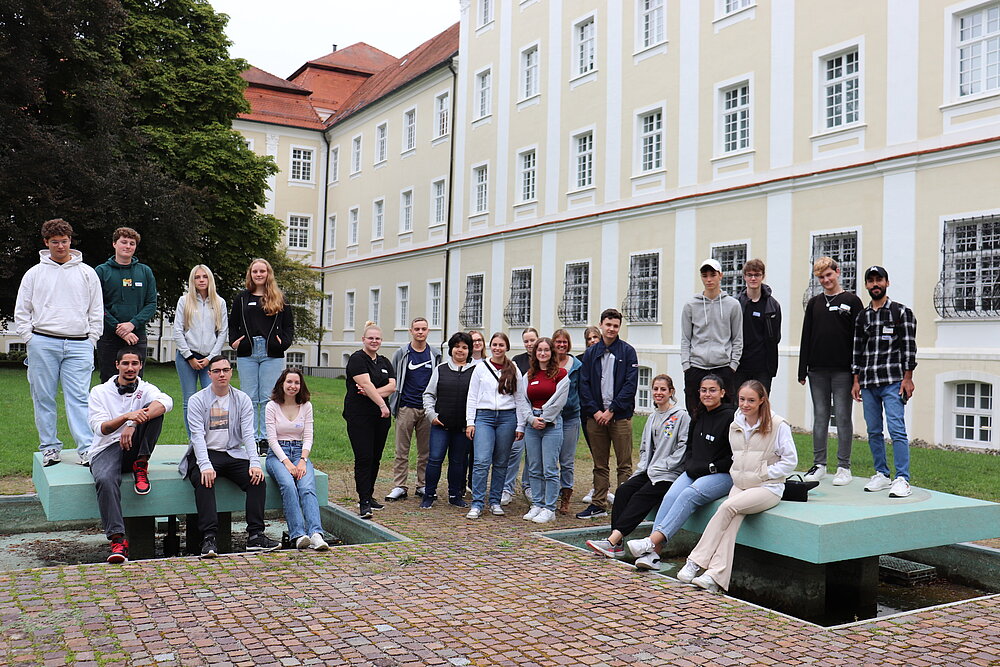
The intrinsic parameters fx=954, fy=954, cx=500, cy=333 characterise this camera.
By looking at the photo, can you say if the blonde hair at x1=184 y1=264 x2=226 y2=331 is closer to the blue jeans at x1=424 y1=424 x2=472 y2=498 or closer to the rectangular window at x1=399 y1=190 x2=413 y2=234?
the blue jeans at x1=424 y1=424 x2=472 y2=498

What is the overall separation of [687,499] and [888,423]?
7.12ft

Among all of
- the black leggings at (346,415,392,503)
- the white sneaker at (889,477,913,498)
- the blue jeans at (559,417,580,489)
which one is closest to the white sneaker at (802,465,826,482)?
the white sneaker at (889,477,913,498)

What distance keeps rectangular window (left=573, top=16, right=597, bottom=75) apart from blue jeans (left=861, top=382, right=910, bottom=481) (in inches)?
769

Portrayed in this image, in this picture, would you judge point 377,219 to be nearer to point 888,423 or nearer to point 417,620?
point 888,423

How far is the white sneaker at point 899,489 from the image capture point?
7918mm

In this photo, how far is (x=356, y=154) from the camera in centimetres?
4422

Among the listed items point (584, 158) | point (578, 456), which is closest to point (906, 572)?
point (578, 456)

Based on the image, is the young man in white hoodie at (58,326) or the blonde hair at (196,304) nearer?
the young man in white hoodie at (58,326)

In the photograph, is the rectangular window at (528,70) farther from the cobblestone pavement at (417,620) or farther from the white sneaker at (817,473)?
the cobblestone pavement at (417,620)

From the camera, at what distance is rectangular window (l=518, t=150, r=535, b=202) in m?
29.5

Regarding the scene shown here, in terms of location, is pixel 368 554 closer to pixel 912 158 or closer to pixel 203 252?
pixel 912 158

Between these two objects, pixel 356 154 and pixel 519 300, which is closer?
pixel 519 300

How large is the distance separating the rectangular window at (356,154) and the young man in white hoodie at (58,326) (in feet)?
118

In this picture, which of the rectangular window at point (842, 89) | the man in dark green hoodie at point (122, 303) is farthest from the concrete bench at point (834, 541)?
the rectangular window at point (842, 89)
